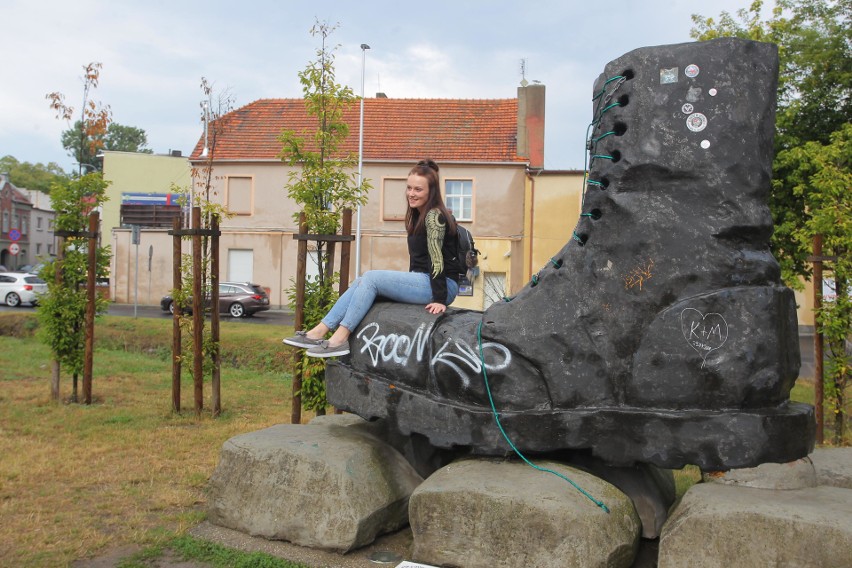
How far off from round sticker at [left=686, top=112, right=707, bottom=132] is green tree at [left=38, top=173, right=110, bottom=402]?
301 inches

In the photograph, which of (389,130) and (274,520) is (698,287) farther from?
(389,130)

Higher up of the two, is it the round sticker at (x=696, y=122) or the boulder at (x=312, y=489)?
the round sticker at (x=696, y=122)

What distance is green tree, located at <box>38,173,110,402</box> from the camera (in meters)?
9.56

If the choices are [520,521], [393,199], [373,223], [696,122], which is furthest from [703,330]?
[373,223]

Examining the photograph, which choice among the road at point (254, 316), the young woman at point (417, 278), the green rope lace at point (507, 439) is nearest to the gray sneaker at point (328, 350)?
the young woman at point (417, 278)

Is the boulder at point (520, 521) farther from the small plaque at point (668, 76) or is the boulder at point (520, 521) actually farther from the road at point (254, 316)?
the road at point (254, 316)

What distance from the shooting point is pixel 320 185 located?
24.6 feet

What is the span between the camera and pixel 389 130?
26.6 meters

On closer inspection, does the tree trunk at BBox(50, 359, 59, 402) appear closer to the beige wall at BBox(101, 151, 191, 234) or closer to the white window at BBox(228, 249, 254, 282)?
the white window at BBox(228, 249, 254, 282)

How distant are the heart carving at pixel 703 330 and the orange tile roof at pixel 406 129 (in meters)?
21.3

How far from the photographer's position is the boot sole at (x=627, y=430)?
4.37 m

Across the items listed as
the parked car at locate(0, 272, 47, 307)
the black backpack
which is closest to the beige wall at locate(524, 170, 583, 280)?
the parked car at locate(0, 272, 47, 307)

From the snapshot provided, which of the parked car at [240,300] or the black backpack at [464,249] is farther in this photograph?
the parked car at [240,300]

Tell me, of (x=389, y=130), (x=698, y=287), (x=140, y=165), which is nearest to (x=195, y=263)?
(x=698, y=287)
